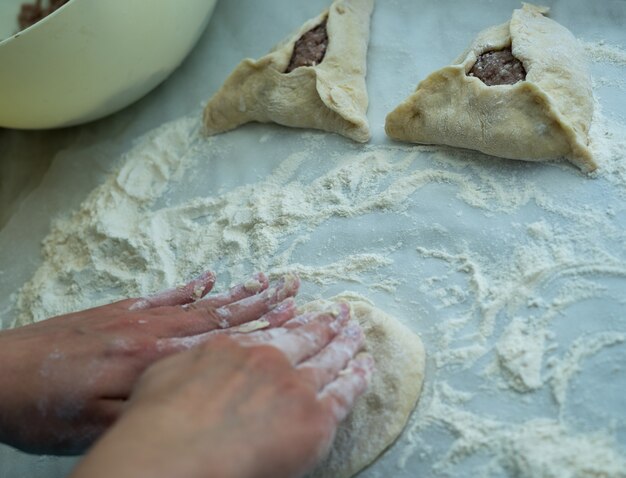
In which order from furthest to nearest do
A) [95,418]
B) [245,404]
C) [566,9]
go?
[566,9] < [95,418] < [245,404]

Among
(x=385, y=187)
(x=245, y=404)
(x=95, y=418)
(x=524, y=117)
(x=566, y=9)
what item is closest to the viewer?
(x=245, y=404)

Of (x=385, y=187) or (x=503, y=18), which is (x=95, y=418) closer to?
(x=385, y=187)

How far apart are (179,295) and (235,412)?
41 cm

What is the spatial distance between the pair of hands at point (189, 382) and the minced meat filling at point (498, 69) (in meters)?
0.56

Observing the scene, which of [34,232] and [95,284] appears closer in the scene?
[95,284]

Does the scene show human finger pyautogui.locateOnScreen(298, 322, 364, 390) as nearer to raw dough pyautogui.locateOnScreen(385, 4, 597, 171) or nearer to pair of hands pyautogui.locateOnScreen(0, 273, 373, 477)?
pair of hands pyautogui.locateOnScreen(0, 273, 373, 477)

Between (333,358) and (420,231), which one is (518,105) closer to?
(420,231)

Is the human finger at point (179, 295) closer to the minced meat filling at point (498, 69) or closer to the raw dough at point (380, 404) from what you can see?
the raw dough at point (380, 404)

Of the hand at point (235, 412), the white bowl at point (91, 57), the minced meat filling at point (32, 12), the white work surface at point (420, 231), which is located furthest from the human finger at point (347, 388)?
the minced meat filling at point (32, 12)

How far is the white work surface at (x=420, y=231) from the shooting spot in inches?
39.3

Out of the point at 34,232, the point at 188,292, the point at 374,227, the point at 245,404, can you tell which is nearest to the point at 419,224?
the point at 374,227

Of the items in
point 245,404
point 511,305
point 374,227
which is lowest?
point 511,305

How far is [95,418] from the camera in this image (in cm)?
98

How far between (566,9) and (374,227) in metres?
0.69
